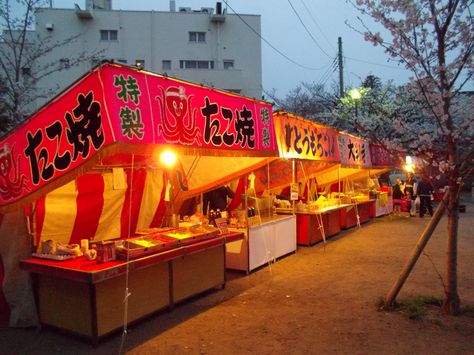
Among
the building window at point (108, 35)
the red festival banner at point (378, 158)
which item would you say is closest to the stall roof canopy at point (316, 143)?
the red festival banner at point (378, 158)

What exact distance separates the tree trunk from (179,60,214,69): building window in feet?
88.9

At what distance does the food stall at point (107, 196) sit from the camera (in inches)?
178

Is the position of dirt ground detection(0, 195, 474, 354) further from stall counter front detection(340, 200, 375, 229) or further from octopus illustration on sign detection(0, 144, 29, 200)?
stall counter front detection(340, 200, 375, 229)

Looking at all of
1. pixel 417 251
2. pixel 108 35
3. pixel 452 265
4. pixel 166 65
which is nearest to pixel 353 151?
pixel 417 251

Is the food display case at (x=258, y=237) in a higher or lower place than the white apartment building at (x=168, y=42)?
lower

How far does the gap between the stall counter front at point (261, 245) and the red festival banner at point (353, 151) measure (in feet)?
12.7

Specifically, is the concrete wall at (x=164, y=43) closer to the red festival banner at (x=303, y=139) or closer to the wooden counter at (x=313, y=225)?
the red festival banner at (x=303, y=139)

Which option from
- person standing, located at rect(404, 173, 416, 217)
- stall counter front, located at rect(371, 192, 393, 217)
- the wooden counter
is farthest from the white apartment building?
the wooden counter

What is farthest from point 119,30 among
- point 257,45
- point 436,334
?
point 436,334

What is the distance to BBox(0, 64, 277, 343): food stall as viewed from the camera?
453cm

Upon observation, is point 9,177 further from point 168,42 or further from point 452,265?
point 168,42

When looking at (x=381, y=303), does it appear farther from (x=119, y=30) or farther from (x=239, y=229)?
(x=119, y=30)

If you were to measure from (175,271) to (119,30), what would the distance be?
27.1 metres

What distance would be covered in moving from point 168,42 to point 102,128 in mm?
27433
